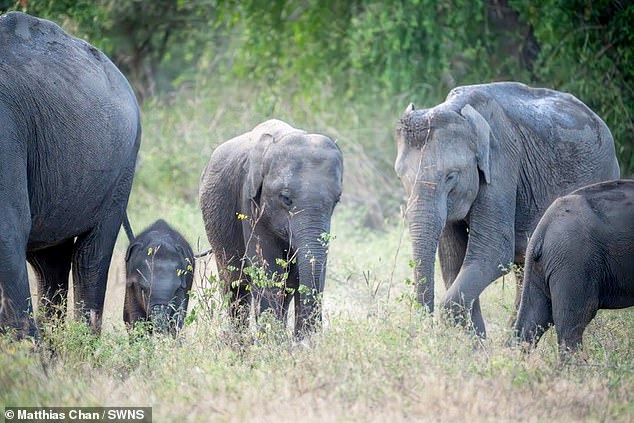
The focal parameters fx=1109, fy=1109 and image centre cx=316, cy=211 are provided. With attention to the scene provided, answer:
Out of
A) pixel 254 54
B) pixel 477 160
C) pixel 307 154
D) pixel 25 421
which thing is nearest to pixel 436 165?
pixel 477 160

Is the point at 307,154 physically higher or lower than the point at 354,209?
higher

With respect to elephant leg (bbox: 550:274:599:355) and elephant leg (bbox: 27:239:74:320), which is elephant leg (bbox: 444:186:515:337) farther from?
elephant leg (bbox: 27:239:74:320)

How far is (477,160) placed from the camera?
29.4 ft

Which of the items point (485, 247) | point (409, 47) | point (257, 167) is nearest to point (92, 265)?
point (257, 167)

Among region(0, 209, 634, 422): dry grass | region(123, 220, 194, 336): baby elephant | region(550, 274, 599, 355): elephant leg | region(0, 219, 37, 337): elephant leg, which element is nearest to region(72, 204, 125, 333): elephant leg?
region(123, 220, 194, 336): baby elephant

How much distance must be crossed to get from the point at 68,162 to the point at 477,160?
10.7 feet

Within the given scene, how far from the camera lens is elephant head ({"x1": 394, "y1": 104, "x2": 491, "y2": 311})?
8.66 meters

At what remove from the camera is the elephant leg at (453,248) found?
969 centimetres

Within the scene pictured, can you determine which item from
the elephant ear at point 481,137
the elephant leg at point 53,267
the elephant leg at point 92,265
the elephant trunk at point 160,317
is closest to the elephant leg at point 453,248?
the elephant ear at point 481,137

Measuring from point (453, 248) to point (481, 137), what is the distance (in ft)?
4.02

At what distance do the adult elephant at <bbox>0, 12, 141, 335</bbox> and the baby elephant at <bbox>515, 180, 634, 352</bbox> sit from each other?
3329 millimetres

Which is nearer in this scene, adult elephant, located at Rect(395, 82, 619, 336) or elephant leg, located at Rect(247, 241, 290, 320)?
elephant leg, located at Rect(247, 241, 290, 320)

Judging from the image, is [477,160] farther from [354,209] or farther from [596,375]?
[354,209]

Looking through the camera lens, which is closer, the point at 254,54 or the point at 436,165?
the point at 436,165
